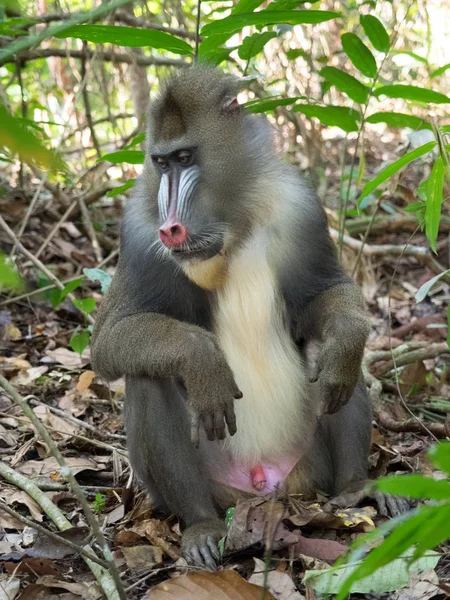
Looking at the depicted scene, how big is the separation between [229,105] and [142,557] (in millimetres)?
1840

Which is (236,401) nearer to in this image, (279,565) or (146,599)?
(279,565)

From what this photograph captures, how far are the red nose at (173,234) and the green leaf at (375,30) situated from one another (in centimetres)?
188

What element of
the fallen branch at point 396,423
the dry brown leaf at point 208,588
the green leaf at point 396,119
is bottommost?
the fallen branch at point 396,423

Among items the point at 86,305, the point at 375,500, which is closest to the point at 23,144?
the point at 375,500

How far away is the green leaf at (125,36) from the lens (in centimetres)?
280

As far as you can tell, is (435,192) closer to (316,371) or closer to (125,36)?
(316,371)

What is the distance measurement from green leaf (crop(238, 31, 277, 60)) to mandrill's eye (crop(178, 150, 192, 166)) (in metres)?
1.20

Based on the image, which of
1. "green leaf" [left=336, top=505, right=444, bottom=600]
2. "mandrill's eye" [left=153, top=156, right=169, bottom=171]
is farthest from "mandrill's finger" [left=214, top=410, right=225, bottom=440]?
"green leaf" [left=336, top=505, right=444, bottom=600]

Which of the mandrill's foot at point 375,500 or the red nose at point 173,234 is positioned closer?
the red nose at point 173,234

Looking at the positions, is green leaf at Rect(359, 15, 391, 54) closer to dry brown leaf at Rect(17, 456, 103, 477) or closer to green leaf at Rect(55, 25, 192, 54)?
green leaf at Rect(55, 25, 192, 54)

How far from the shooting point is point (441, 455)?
3.80 ft

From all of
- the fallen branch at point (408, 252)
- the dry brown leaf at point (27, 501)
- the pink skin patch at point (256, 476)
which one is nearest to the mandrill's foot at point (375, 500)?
the pink skin patch at point (256, 476)

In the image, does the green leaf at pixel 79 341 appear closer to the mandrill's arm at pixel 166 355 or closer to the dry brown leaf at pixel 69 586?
the mandrill's arm at pixel 166 355

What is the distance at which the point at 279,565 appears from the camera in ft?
9.80
